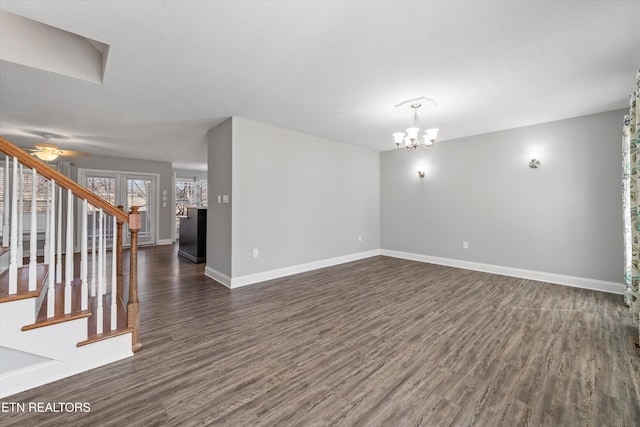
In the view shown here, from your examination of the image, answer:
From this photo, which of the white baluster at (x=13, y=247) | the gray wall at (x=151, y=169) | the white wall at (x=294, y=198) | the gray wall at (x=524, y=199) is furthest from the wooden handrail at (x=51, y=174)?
the gray wall at (x=151, y=169)

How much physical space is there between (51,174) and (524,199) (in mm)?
5745

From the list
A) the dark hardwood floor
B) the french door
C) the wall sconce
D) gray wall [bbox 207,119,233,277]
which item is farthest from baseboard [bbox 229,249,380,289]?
the french door

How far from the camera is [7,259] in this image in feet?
8.25

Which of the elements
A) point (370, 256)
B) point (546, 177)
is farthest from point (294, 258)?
point (546, 177)

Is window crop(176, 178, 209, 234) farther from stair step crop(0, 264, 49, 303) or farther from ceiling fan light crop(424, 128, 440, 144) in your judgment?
ceiling fan light crop(424, 128, 440, 144)

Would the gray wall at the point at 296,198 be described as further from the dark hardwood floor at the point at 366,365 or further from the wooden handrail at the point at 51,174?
the wooden handrail at the point at 51,174

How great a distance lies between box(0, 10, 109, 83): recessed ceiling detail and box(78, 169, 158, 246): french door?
4.91 meters

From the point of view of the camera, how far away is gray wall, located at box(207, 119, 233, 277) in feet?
12.8

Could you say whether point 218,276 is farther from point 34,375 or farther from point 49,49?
point 49,49

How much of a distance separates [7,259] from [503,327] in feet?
15.7

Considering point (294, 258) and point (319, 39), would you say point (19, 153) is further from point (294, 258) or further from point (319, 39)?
point (294, 258)

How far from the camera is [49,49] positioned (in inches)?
100

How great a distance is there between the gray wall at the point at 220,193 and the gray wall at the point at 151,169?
4.19 meters

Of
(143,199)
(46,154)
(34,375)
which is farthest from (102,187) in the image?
(34,375)
